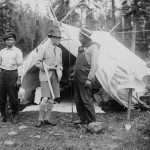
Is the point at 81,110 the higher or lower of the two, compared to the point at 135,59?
lower

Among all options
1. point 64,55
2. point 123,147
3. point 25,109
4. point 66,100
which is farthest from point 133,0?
point 123,147

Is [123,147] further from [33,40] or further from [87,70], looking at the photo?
[33,40]

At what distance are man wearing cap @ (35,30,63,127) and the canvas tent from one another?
496 mm

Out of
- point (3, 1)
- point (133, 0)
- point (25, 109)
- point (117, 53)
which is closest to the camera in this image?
point (25, 109)

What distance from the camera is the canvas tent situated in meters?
6.23

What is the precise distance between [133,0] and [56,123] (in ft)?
51.3

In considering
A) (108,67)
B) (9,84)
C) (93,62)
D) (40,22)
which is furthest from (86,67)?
(40,22)

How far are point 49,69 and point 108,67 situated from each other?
71.8 inches

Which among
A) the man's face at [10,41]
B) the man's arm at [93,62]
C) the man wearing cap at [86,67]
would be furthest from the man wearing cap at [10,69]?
the man's arm at [93,62]

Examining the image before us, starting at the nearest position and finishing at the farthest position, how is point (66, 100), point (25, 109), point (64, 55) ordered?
point (25, 109), point (66, 100), point (64, 55)

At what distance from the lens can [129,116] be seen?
550 cm

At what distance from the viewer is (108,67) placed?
6.34 meters

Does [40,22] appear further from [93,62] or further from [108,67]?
[93,62]

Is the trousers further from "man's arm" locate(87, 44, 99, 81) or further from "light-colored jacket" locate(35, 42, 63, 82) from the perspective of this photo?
"man's arm" locate(87, 44, 99, 81)
